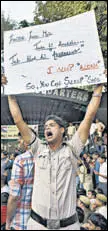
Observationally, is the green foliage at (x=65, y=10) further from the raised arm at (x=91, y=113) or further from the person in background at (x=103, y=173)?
Result: the person in background at (x=103, y=173)

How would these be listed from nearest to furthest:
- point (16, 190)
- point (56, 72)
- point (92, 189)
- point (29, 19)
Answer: point (56, 72) < point (29, 19) < point (16, 190) < point (92, 189)

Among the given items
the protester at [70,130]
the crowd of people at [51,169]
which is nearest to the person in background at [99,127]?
the protester at [70,130]

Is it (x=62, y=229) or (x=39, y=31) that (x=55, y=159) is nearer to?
(x=62, y=229)

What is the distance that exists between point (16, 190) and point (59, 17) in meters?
0.86

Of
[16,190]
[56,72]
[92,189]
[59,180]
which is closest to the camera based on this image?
[56,72]

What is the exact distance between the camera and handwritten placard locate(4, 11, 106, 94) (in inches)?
73.7

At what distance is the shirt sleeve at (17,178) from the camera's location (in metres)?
2.31

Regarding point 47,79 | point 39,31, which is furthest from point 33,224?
point 39,31

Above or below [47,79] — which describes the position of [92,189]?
below

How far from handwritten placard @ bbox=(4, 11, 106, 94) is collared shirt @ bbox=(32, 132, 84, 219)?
27 centimetres

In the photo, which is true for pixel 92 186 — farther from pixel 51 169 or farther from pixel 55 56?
pixel 55 56

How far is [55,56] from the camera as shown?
6.28 ft

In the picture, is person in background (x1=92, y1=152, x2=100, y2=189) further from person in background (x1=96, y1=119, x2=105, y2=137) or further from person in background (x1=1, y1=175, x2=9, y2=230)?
person in background (x1=1, y1=175, x2=9, y2=230)

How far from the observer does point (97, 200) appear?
11.0ft
